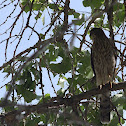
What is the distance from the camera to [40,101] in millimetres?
2451

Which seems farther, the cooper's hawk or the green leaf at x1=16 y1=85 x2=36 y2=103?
the cooper's hawk

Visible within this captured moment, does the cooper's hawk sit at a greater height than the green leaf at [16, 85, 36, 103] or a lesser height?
greater

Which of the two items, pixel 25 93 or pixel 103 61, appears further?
pixel 103 61

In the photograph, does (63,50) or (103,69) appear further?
(103,69)

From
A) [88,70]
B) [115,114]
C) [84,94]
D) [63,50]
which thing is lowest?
[115,114]

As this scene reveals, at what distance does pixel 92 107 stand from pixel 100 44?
4.64 ft

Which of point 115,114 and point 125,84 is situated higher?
point 125,84

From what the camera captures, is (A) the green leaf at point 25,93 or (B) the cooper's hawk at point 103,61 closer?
(A) the green leaf at point 25,93

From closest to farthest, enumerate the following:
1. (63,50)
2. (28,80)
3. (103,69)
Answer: (28,80), (63,50), (103,69)

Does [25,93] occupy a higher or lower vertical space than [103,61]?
lower

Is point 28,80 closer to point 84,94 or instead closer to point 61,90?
point 61,90

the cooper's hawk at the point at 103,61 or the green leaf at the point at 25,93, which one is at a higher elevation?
the cooper's hawk at the point at 103,61

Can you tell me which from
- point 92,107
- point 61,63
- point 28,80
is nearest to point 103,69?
point 92,107

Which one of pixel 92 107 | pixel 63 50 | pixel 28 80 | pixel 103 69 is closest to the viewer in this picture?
pixel 28 80
